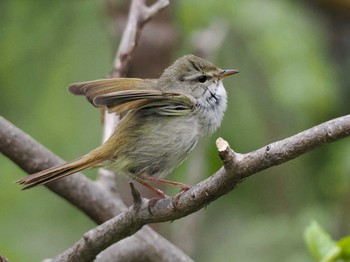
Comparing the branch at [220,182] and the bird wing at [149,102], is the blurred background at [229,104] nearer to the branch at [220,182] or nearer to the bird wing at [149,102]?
the bird wing at [149,102]

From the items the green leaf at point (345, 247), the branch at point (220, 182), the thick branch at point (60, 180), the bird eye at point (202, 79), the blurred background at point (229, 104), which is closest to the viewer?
the branch at point (220, 182)

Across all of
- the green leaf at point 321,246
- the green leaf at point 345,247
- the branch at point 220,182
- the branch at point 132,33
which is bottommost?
the green leaf at point 345,247

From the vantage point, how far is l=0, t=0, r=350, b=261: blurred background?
21.2 feet

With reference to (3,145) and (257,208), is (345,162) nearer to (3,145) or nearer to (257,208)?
(257,208)

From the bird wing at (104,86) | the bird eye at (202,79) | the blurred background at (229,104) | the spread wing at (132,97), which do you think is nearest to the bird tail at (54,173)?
the spread wing at (132,97)

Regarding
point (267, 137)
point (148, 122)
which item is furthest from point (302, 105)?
point (148, 122)

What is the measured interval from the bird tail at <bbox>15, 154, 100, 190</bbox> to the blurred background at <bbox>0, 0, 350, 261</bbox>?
72.5 inches

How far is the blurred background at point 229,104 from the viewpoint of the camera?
21.2 feet

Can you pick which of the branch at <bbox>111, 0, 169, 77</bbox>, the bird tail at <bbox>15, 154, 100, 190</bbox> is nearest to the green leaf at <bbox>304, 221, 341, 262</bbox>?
the bird tail at <bbox>15, 154, 100, 190</bbox>

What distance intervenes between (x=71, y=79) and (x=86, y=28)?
60 cm

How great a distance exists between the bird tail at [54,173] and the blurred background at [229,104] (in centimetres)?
184

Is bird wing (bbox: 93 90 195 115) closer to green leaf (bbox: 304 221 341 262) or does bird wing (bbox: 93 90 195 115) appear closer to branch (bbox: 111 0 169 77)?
branch (bbox: 111 0 169 77)

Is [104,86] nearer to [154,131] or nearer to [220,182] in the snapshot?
[154,131]

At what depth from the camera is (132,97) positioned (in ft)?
13.8
